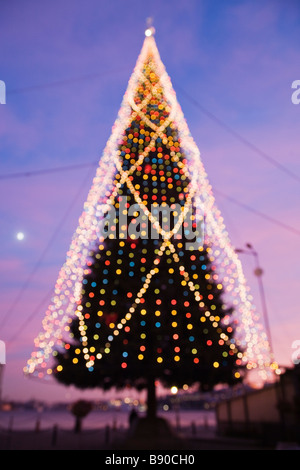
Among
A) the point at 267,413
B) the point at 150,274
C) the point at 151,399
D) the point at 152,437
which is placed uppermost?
the point at 150,274

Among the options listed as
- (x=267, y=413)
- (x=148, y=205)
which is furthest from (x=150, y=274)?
(x=267, y=413)

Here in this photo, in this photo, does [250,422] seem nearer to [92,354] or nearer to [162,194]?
[92,354]

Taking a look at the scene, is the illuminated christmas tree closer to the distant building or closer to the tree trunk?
the tree trunk

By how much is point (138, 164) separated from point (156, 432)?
9198mm

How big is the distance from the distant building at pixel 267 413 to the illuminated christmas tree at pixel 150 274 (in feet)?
12.3

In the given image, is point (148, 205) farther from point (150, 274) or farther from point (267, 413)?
point (267, 413)

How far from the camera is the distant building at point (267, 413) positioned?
581 inches

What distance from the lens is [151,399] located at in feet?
41.0

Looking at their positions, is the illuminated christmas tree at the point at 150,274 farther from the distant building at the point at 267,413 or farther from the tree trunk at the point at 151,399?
the distant building at the point at 267,413

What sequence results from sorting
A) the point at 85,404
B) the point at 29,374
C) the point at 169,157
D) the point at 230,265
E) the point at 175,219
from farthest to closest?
the point at 85,404 → the point at 169,157 → the point at 175,219 → the point at 230,265 → the point at 29,374

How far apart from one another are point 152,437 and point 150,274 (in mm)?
5197

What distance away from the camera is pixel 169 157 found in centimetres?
1445

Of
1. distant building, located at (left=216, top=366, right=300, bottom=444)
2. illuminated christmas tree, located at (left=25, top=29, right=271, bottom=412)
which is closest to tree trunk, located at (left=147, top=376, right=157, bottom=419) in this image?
illuminated christmas tree, located at (left=25, top=29, right=271, bottom=412)
